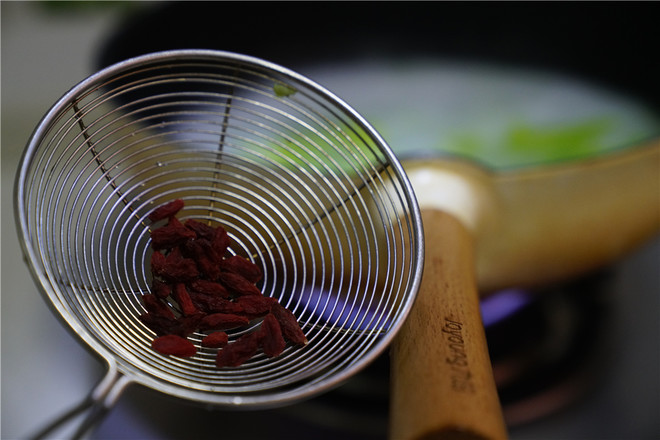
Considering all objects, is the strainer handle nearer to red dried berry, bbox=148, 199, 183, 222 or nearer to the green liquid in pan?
red dried berry, bbox=148, 199, 183, 222

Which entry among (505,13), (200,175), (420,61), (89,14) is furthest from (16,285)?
(505,13)

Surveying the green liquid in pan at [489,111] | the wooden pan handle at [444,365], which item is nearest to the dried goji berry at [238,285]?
the wooden pan handle at [444,365]

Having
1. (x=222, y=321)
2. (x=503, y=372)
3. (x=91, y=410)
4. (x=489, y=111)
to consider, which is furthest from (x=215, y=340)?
(x=489, y=111)

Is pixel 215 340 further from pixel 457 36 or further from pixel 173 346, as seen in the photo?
pixel 457 36

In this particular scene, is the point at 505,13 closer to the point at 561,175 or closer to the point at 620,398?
the point at 561,175

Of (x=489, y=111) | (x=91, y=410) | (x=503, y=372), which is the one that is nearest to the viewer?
(x=91, y=410)

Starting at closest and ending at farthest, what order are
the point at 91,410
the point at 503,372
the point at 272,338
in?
the point at 91,410 → the point at 272,338 → the point at 503,372

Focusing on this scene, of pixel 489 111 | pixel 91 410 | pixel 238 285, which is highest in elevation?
pixel 489 111
